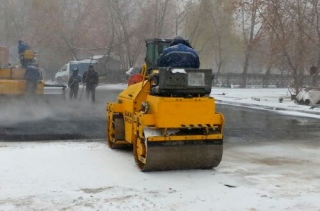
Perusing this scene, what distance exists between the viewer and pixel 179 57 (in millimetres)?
7438

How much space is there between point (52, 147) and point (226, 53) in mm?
53367

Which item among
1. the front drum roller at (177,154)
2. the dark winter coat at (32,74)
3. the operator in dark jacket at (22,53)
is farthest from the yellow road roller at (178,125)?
the operator in dark jacket at (22,53)

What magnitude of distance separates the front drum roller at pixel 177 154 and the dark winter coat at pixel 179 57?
50.7 inches

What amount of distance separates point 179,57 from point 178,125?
1.17m

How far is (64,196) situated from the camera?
5.86 m

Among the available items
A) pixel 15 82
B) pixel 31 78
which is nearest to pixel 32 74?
pixel 31 78

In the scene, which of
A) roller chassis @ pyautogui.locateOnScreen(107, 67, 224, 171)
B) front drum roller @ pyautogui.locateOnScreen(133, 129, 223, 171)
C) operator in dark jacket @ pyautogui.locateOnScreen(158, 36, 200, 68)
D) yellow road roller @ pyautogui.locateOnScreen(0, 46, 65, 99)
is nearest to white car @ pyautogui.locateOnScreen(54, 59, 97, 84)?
yellow road roller @ pyautogui.locateOnScreen(0, 46, 65, 99)

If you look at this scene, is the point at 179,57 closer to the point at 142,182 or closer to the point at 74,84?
the point at 142,182

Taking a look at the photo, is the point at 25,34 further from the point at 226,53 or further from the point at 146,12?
the point at 226,53

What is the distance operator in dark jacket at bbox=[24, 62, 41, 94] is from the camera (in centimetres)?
1686

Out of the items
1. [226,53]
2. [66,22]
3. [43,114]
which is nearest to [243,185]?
[43,114]

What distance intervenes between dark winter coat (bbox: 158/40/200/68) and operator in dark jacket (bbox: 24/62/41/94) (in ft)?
34.4

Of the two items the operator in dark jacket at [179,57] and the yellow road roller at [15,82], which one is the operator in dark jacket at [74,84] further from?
the operator in dark jacket at [179,57]

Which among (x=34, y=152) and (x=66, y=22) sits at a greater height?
(x=66, y=22)
